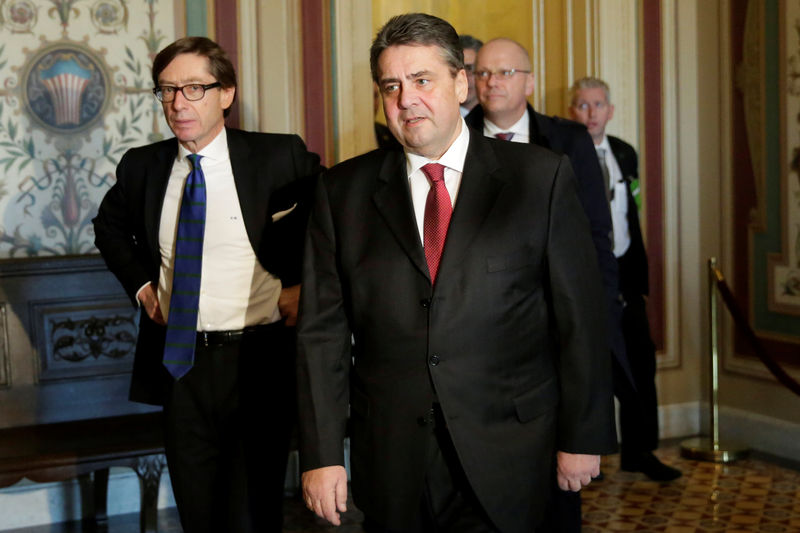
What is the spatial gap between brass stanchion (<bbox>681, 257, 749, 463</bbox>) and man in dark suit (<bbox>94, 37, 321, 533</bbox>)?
125 inches

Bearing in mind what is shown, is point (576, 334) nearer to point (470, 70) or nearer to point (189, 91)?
point (189, 91)

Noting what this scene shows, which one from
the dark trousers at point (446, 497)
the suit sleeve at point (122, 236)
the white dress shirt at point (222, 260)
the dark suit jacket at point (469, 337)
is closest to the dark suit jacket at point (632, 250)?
the white dress shirt at point (222, 260)

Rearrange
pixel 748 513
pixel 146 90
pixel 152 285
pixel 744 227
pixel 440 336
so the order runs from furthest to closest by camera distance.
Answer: pixel 744 227, pixel 146 90, pixel 748 513, pixel 152 285, pixel 440 336

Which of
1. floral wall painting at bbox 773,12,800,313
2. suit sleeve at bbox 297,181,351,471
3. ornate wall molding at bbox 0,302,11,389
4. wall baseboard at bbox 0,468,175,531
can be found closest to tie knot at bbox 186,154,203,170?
suit sleeve at bbox 297,181,351,471

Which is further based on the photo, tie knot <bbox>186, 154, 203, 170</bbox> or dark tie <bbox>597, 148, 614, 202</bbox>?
dark tie <bbox>597, 148, 614, 202</bbox>

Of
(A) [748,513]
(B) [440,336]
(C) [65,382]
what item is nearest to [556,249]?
(B) [440,336]

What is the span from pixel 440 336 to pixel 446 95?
553 mm

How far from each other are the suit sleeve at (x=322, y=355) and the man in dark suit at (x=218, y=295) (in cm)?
72

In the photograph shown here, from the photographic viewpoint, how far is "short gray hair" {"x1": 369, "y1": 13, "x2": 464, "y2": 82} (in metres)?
2.31

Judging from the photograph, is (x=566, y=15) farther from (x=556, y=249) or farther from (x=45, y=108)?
(x=556, y=249)

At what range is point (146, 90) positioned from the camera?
498cm

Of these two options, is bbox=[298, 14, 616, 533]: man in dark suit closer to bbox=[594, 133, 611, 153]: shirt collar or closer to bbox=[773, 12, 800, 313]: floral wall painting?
bbox=[594, 133, 611, 153]: shirt collar

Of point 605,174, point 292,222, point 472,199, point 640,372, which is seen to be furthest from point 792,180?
point 472,199

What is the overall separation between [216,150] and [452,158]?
3.47 feet
